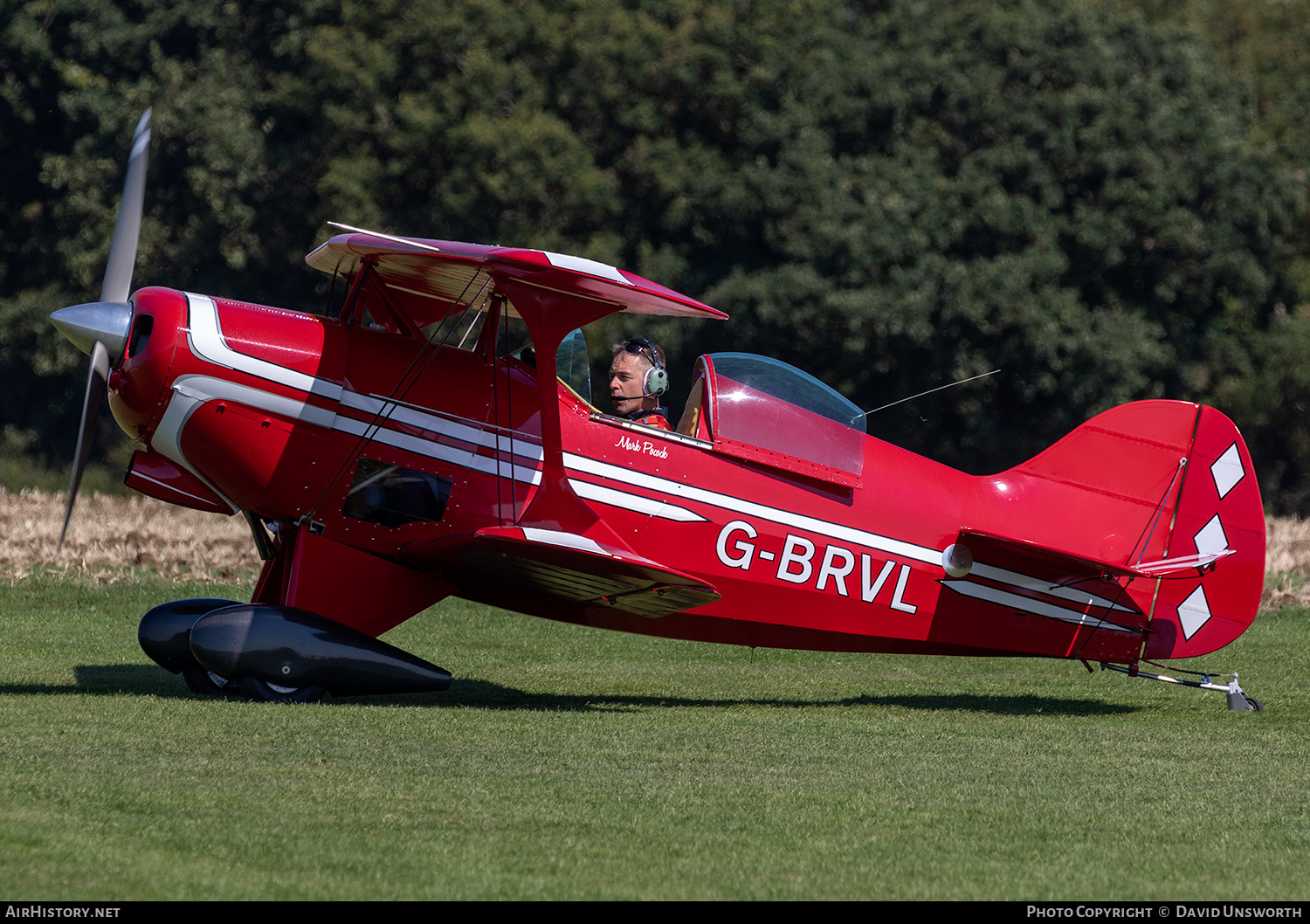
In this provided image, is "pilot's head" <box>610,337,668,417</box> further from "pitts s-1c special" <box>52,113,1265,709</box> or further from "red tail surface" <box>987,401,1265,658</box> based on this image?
"red tail surface" <box>987,401,1265,658</box>

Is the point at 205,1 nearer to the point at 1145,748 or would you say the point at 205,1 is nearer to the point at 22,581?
the point at 22,581

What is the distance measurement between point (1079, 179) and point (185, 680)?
84.9 ft

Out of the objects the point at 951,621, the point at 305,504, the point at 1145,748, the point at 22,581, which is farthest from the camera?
the point at 22,581

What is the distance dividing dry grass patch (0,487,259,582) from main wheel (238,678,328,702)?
5.99 m

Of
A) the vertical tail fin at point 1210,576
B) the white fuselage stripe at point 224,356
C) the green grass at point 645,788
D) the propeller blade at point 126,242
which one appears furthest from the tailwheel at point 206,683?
the vertical tail fin at point 1210,576

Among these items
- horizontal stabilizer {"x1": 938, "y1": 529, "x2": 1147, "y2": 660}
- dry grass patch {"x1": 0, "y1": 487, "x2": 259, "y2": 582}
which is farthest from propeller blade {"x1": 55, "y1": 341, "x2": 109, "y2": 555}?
horizontal stabilizer {"x1": 938, "y1": 529, "x2": 1147, "y2": 660}

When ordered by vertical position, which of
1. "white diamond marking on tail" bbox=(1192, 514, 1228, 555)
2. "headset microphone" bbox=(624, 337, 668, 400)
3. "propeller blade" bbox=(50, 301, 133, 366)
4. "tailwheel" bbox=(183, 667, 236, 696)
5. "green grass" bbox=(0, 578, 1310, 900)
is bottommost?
"tailwheel" bbox=(183, 667, 236, 696)


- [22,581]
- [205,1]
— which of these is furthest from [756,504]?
[205,1]

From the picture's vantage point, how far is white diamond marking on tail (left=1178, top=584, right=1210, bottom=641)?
10.1m

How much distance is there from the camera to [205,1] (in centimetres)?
3566

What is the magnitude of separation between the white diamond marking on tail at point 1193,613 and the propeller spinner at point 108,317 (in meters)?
7.37

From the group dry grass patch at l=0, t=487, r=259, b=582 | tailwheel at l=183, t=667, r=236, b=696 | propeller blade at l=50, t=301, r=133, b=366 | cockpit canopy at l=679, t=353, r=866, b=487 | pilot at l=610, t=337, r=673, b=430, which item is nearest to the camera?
propeller blade at l=50, t=301, r=133, b=366

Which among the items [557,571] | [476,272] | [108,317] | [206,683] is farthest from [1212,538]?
[108,317]

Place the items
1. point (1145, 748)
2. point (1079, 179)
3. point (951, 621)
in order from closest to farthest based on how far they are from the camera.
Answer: point (1145, 748) < point (951, 621) < point (1079, 179)
